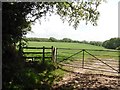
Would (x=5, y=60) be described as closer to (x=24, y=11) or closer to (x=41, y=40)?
(x=24, y=11)

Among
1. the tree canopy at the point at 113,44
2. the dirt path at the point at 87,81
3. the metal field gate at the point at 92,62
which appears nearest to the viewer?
the dirt path at the point at 87,81

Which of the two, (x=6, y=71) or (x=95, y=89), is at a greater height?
(x=6, y=71)

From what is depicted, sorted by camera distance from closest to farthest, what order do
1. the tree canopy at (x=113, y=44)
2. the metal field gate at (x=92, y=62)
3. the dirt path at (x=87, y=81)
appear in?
the dirt path at (x=87, y=81), the metal field gate at (x=92, y=62), the tree canopy at (x=113, y=44)

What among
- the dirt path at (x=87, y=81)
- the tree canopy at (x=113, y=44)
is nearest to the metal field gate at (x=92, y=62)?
the dirt path at (x=87, y=81)

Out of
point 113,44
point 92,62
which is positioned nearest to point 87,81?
point 92,62

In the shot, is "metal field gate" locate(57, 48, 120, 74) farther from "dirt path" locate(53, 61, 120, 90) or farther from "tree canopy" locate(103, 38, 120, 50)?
"tree canopy" locate(103, 38, 120, 50)

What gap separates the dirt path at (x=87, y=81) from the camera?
1276 cm

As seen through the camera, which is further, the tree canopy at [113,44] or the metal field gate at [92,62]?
the tree canopy at [113,44]

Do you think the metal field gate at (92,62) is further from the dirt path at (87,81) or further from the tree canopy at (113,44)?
the tree canopy at (113,44)

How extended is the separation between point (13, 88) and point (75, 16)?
48.2 feet

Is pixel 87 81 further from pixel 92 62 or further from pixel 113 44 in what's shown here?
pixel 113 44

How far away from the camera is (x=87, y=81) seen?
14336 mm

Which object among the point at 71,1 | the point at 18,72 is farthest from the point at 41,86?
the point at 71,1

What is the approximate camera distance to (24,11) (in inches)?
523
